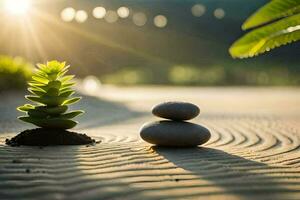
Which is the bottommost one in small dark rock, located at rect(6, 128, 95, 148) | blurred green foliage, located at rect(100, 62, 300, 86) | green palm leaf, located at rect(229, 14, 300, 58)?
small dark rock, located at rect(6, 128, 95, 148)

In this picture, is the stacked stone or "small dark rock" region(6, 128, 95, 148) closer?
the stacked stone

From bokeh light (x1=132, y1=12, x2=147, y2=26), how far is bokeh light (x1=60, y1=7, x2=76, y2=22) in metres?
8.80

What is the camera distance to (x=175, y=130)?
22.0 ft

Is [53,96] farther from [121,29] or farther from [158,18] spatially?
[158,18]

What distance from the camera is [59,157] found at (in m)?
5.76

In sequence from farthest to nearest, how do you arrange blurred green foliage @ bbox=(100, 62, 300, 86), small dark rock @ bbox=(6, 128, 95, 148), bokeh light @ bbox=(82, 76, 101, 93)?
1. blurred green foliage @ bbox=(100, 62, 300, 86)
2. bokeh light @ bbox=(82, 76, 101, 93)
3. small dark rock @ bbox=(6, 128, 95, 148)

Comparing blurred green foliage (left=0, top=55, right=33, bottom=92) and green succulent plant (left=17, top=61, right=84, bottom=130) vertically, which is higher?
blurred green foliage (left=0, top=55, right=33, bottom=92)

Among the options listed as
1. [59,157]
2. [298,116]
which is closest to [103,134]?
[59,157]

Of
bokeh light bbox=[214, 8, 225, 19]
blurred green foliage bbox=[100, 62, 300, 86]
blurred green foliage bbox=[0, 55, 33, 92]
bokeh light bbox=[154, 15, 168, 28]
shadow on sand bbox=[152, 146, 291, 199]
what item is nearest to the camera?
shadow on sand bbox=[152, 146, 291, 199]

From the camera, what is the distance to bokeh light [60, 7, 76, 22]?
51781mm

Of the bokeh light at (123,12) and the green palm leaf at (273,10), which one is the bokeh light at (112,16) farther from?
the green palm leaf at (273,10)

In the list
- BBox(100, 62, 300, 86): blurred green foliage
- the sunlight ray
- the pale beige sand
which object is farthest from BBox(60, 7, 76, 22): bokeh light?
the pale beige sand

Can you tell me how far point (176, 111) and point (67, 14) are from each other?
46.7 m

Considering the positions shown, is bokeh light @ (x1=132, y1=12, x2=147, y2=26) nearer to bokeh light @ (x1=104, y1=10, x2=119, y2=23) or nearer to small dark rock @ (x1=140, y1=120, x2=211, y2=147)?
bokeh light @ (x1=104, y1=10, x2=119, y2=23)
